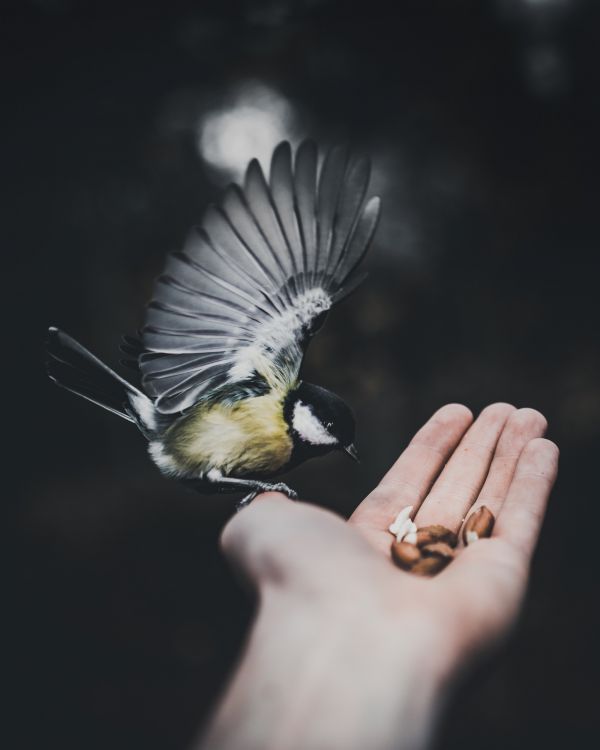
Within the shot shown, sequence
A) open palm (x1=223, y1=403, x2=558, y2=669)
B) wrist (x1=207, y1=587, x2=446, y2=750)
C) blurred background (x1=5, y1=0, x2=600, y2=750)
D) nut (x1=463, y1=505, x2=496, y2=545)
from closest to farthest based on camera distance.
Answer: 1. wrist (x1=207, y1=587, x2=446, y2=750)
2. open palm (x1=223, y1=403, x2=558, y2=669)
3. nut (x1=463, y1=505, x2=496, y2=545)
4. blurred background (x1=5, y1=0, x2=600, y2=750)

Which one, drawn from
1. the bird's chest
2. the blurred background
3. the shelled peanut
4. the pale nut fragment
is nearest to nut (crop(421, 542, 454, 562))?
the shelled peanut

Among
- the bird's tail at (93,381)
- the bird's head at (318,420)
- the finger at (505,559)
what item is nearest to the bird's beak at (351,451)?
the bird's head at (318,420)

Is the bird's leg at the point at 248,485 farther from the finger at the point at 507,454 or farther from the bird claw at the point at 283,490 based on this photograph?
the finger at the point at 507,454

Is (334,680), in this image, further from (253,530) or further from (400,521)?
(400,521)

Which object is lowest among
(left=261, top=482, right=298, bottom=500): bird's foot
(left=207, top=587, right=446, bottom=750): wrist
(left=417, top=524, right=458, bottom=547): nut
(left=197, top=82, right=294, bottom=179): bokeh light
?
(left=207, top=587, right=446, bottom=750): wrist

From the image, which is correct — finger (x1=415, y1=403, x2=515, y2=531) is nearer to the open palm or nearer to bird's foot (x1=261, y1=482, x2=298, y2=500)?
the open palm

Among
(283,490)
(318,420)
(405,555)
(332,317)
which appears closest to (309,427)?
(318,420)
